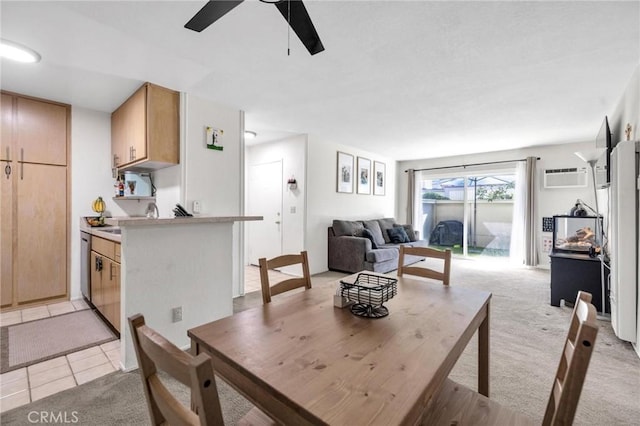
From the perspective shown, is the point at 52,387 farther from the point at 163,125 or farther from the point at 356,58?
the point at 356,58

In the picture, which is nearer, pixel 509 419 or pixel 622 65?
pixel 509 419

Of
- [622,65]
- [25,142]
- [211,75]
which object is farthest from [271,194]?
[622,65]

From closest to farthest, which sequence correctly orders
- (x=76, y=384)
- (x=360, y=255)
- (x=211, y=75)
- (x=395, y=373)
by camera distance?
(x=395, y=373) < (x=76, y=384) < (x=211, y=75) < (x=360, y=255)

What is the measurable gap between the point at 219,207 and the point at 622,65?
408 cm

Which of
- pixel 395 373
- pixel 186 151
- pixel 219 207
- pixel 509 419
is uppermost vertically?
pixel 186 151

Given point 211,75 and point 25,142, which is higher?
point 211,75

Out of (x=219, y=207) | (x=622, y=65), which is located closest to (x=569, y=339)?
(x=622, y=65)

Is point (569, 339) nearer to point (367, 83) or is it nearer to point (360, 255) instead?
point (367, 83)

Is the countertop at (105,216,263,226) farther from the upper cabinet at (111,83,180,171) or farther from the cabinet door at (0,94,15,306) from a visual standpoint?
the cabinet door at (0,94,15,306)

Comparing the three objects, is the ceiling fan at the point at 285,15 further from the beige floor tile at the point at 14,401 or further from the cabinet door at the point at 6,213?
the cabinet door at the point at 6,213

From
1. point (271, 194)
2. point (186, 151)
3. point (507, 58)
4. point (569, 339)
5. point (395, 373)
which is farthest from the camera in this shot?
point (271, 194)

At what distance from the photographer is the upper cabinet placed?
9.55 feet

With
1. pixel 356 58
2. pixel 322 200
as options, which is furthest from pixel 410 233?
pixel 356 58

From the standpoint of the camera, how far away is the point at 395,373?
80cm
